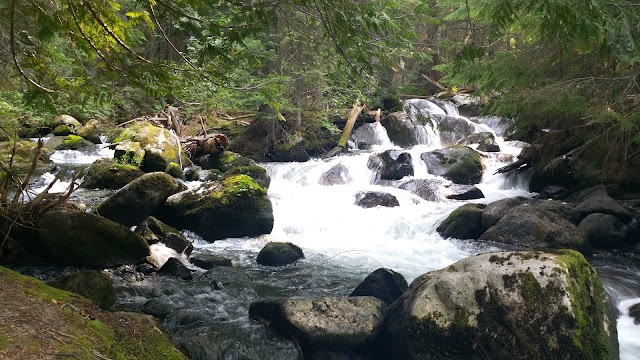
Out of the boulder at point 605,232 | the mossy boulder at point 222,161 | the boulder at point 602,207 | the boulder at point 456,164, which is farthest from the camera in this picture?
the mossy boulder at point 222,161

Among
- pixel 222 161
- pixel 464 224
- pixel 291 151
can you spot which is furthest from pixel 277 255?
pixel 291 151

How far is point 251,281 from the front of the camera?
788cm

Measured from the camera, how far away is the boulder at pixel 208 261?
841 centimetres

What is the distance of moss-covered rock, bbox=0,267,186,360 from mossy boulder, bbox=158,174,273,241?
235 inches

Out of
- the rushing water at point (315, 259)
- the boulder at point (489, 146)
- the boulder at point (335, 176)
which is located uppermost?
the boulder at point (489, 146)

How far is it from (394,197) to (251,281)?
7.61m

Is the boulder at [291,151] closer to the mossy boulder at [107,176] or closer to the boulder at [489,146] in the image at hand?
the mossy boulder at [107,176]

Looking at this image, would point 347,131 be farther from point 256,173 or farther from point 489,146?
point 256,173

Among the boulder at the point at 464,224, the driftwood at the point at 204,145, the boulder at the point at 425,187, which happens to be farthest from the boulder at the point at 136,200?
the boulder at the point at 425,187

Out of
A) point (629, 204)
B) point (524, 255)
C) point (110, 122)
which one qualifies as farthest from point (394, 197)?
point (110, 122)

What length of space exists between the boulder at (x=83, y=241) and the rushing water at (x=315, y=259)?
1.30ft

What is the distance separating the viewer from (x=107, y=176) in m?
12.8

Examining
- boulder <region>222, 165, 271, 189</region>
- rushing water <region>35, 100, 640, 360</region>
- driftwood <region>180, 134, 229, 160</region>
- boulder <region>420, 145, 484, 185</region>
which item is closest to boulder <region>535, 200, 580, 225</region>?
rushing water <region>35, 100, 640, 360</region>

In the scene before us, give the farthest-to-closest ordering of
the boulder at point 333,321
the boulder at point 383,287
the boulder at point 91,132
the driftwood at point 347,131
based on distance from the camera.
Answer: the driftwood at point 347,131 → the boulder at point 91,132 → the boulder at point 383,287 → the boulder at point 333,321
